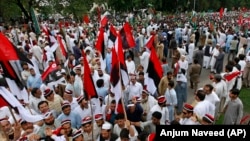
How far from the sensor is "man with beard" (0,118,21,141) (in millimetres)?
5305

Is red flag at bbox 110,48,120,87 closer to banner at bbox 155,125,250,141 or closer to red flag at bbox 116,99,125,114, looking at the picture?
red flag at bbox 116,99,125,114

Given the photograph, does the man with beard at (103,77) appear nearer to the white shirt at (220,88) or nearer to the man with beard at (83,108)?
the man with beard at (83,108)

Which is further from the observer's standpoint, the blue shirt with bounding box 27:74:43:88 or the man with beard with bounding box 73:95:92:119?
the blue shirt with bounding box 27:74:43:88

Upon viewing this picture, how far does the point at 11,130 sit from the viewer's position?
5.65 meters

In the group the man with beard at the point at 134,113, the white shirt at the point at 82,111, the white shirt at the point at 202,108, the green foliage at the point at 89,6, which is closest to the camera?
the white shirt at the point at 202,108

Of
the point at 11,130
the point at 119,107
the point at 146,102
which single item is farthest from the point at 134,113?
the point at 11,130

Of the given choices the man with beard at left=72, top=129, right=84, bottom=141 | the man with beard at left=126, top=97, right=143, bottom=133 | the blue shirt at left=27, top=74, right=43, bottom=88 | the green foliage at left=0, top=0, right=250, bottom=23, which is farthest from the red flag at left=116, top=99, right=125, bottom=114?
the green foliage at left=0, top=0, right=250, bottom=23

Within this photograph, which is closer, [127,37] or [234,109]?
[234,109]

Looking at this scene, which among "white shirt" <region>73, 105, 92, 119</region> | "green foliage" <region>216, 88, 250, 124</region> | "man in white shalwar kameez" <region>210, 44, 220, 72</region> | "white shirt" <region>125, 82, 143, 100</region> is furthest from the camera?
"man in white shalwar kameez" <region>210, 44, 220, 72</region>

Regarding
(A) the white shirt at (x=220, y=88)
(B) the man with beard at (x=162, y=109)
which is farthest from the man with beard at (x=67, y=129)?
(A) the white shirt at (x=220, y=88)

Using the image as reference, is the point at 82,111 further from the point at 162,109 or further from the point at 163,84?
the point at 163,84

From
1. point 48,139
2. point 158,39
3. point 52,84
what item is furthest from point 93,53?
point 48,139

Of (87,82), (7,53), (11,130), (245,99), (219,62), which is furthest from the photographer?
(219,62)

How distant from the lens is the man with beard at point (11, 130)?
5.30 m
